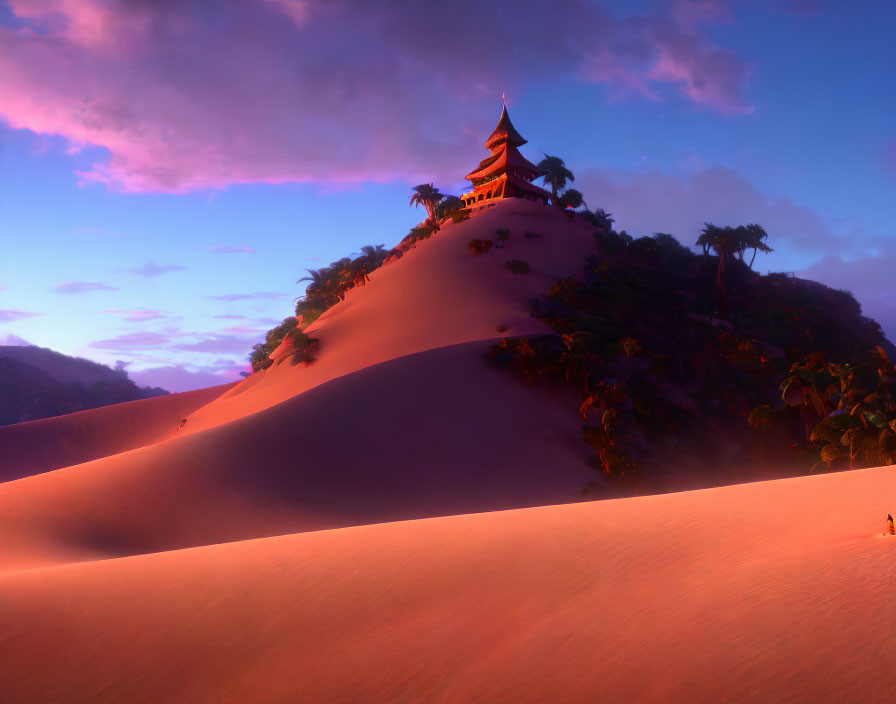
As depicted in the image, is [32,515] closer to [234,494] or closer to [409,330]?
[234,494]

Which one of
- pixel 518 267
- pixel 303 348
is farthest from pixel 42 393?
pixel 518 267

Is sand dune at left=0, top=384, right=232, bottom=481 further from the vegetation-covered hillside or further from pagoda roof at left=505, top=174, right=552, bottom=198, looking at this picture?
pagoda roof at left=505, top=174, right=552, bottom=198

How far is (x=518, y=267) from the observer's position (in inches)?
1816

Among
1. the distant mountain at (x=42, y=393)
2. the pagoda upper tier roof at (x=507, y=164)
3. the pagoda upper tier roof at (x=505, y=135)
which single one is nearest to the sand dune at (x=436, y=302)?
the pagoda upper tier roof at (x=507, y=164)

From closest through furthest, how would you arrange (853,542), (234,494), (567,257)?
1. (853,542)
2. (234,494)
3. (567,257)

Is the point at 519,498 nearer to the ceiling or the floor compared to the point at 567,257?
nearer to the floor

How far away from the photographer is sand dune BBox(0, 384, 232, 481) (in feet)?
134

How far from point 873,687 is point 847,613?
894mm

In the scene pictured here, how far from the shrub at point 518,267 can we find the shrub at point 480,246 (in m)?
3.49

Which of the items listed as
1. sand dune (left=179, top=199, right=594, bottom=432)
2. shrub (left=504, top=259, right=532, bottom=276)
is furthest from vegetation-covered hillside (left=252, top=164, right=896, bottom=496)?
sand dune (left=179, top=199, right=594, bottom=432)

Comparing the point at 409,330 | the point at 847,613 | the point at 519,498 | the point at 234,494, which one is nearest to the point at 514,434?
the point at 519,498

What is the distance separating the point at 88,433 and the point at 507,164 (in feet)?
157

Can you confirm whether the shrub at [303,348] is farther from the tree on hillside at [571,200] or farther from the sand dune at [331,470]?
the tree on hillside at [571,200]

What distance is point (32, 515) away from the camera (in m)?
14.6
